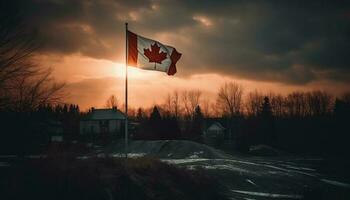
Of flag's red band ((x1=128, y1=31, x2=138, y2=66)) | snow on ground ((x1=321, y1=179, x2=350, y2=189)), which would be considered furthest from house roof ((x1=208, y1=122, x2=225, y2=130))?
flag's red band ((x1=128, y1=31, x2=138, y2=66))

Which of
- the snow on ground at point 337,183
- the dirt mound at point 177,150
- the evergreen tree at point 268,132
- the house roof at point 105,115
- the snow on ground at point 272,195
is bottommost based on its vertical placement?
the snow on ground at point 337,183

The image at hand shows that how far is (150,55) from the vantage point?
1672 cm

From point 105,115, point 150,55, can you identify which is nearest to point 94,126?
point 105,115

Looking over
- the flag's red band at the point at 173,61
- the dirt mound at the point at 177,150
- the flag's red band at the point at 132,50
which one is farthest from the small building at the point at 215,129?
the flag's red band at the point at 132,50

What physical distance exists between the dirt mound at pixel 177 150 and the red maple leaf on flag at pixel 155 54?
2521 centimetres

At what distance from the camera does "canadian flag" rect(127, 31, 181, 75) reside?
16297mm

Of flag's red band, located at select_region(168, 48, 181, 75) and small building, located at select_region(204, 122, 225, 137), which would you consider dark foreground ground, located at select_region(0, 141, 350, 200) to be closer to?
flag's red band, located at select_region(168, 48, 181, 75)

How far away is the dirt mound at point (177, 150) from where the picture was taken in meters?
41.4

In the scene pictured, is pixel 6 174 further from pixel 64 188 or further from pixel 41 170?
pixel 64 188

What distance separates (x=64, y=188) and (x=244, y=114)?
337ft

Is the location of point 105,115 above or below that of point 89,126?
above

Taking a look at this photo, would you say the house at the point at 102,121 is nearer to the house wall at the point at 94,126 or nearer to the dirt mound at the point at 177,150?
the house wall at the point at 94,126

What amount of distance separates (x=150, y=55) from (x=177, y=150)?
28797 millimetres

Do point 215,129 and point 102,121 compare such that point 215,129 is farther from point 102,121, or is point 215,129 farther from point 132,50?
point 132,50
